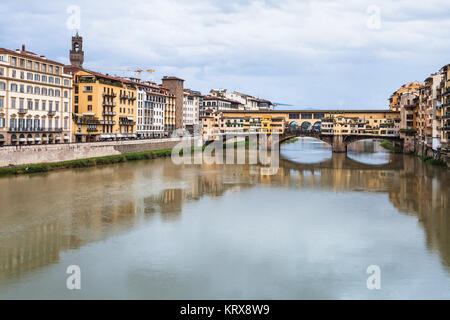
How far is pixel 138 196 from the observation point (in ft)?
81.6

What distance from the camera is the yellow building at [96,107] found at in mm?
45875

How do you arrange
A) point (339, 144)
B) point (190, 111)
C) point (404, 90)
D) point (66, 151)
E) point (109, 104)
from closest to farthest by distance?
point (66, 151)
point (109, 104)
point (339, 144)
point (404, 90)
point (190, 111)

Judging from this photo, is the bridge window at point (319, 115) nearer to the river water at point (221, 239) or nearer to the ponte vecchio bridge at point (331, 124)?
the ponte vecchio bridge at point (331, 124)

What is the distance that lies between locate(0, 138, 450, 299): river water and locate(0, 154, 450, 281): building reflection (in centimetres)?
8

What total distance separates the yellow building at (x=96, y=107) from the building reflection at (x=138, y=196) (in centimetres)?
938

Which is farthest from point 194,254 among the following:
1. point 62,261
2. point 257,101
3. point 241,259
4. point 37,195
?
point 257,101

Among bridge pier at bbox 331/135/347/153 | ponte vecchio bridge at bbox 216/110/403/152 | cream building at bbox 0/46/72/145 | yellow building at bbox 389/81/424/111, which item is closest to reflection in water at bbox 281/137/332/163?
bridge pier at bbox 331/135/347/153

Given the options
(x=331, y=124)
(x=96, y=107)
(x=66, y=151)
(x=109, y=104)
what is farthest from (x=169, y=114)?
(x=66, y=151)

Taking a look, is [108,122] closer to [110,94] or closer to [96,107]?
[96,107]

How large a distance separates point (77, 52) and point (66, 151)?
42.9 m

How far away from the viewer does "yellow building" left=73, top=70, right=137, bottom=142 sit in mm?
45875

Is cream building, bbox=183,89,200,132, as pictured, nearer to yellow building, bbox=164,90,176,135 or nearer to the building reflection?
yellow building, bbox=164,90,176,135
